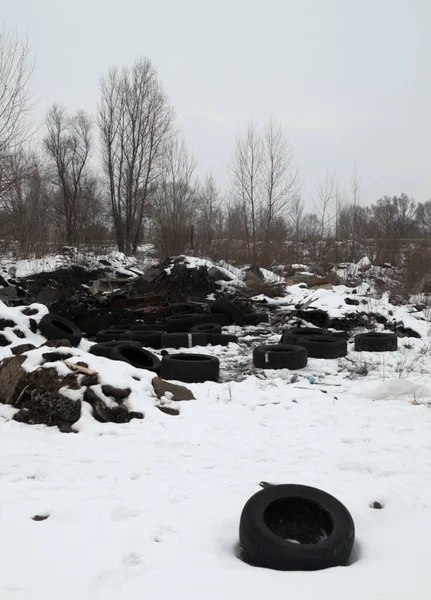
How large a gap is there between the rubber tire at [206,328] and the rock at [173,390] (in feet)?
14.2

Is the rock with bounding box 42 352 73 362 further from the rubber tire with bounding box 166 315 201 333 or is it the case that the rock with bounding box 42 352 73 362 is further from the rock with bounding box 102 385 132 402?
the rubber tire with bounding box 166 315 201 333

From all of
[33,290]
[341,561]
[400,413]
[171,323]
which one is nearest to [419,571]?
[341,561]

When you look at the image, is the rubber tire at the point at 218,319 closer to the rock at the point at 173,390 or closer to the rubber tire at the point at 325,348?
the rubber tire at the point at 325,348

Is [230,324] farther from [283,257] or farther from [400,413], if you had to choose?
[283,257]

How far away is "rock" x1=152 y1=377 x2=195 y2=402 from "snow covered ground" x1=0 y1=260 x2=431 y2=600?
4.1 inches

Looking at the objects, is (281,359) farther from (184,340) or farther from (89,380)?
(89,380)

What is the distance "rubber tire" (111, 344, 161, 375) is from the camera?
7.27 m

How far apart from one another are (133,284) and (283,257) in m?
10.3

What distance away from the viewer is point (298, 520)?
2.75 metres

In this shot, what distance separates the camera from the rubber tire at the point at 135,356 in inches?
286

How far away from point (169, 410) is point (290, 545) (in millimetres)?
2781

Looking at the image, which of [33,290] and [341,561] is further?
[33,290]

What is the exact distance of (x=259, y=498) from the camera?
271 centimetres

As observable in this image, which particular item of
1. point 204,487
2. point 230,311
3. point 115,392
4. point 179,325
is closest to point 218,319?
point 230,311
